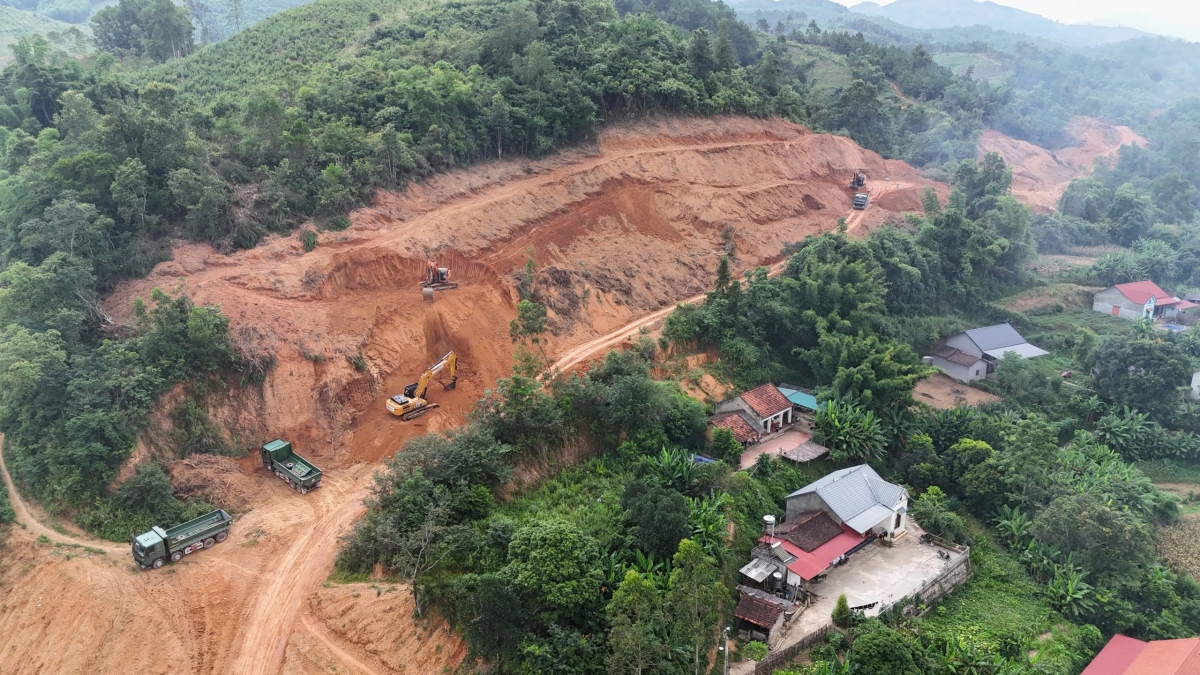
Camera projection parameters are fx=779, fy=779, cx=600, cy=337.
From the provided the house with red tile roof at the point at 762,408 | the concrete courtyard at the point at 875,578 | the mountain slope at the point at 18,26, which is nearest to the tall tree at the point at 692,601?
the concrete courtyard at the point at 875,578

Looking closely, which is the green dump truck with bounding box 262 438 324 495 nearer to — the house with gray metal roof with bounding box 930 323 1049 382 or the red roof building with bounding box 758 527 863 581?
the red roof building with bounding box 758 527 863 581

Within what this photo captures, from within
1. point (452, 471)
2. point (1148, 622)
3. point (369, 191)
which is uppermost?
point (369, 191)

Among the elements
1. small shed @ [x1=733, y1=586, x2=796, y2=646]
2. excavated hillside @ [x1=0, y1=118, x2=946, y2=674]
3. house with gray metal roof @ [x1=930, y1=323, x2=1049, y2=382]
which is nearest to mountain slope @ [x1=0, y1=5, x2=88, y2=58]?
excavated hillside @ [x1=0, y1=118, x2=946, y2=674]

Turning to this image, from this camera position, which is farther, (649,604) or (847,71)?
(847,71)

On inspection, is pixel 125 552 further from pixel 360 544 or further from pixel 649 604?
pixel 649 604

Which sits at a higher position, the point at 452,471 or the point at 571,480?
the point at 452,471

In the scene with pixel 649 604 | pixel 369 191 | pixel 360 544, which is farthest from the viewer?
pixel 369 191

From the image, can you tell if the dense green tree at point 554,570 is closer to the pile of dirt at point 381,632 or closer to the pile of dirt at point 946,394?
the pile of dirt at point 381,632

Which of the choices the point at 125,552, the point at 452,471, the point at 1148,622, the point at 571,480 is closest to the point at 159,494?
the point at 125,552
